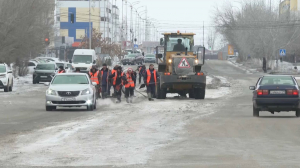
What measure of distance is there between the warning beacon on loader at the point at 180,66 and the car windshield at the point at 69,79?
678 cm

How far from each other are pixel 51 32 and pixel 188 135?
4678 centimetres

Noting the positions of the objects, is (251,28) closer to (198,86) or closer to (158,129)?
(198,86)

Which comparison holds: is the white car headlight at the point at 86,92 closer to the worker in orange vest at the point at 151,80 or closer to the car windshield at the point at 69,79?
the car windshield at the point at 69,79

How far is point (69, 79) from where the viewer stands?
2644 cm

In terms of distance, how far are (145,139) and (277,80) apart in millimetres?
8365

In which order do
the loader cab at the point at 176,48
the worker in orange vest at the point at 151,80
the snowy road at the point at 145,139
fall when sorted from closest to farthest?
1. the snowy road at the point at 145,139
2. the worker in orange vest at the point at 151,80
3. the loader cab at the point at 176,48

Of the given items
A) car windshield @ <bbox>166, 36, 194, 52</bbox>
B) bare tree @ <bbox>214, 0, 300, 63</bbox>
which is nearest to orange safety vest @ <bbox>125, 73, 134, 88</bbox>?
car windshield @ <bbox>166, 36, 194, 52</bbox>

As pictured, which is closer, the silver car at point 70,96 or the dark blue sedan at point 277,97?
the dark blue sedan at point 277,97

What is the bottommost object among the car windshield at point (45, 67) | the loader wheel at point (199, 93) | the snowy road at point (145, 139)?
the loader wheel at point (199, 93)

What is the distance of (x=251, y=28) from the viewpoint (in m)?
85.3

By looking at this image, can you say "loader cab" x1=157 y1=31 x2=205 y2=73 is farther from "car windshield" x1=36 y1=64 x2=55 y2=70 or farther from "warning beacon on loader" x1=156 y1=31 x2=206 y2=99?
"car windshield" x1=36 y1=64 x2=55 y2=70

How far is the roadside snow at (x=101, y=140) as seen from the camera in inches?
463

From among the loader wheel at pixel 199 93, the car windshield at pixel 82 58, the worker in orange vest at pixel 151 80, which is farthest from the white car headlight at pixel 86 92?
the car windshield at pixel 82 58

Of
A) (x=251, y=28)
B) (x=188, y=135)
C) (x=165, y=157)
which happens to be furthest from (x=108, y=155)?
(x=251, y=28)
